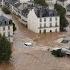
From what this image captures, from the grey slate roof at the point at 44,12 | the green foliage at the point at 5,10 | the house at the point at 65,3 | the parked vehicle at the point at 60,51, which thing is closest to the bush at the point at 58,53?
the parked vehicle at the point at 60,51

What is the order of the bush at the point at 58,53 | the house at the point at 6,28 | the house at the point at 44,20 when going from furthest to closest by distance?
the house at the point at 44,20, the house at the point at 6,28, the bush at the point at 58,53

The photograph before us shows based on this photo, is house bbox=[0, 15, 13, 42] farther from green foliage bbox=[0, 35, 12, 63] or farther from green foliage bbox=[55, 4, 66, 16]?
green foliage bbox=[55, 4, 66, 16]

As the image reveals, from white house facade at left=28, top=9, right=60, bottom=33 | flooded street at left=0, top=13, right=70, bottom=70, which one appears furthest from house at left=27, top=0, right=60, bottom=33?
flooded street at left=0, top=13, right=70, bottom=70

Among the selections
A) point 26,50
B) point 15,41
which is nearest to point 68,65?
point 26,50

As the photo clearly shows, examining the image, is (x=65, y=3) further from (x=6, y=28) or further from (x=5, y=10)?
(x=6, y=28)

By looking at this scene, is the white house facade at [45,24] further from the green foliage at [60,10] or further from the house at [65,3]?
the house at [65,3]

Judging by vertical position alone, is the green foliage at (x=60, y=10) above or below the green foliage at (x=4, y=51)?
above

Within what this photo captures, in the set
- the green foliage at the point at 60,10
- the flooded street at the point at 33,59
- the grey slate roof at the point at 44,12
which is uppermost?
the grey slate roof at the point at 44,12

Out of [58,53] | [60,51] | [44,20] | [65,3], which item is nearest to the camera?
A: [58,53]

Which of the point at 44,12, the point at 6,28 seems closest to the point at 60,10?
the point at 44,12

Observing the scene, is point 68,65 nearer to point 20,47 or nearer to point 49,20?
point 20,47

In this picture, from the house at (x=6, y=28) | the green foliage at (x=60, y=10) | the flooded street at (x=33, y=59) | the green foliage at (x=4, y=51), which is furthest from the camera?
the green foliage at (x=60, y=10)
